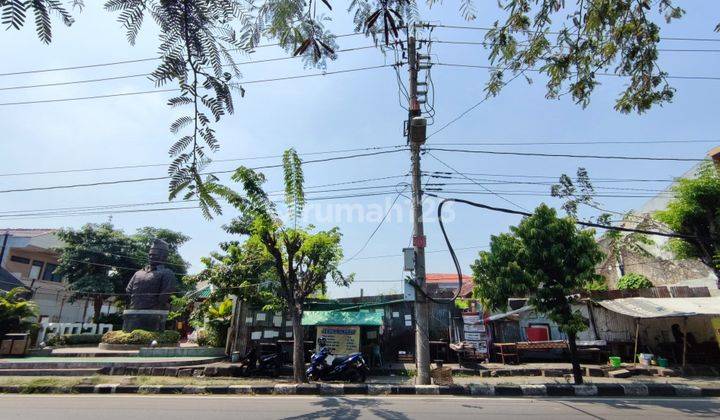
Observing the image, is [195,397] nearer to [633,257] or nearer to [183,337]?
[183,337]

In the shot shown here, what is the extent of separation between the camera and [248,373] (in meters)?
12.1

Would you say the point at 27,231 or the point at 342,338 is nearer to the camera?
the point at 342,338

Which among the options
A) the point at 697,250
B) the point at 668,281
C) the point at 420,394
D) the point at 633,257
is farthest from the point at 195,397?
the point at 633,257

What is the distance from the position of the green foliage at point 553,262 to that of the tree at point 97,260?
21376mm

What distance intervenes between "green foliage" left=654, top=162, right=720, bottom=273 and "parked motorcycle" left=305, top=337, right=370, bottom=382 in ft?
39.1

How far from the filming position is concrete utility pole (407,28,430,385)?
33.0ft

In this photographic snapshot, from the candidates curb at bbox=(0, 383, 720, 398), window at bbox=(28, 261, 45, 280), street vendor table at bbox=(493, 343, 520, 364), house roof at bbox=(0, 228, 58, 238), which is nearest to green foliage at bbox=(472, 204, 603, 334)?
curb at bbox=(0, 383, 720, 398)

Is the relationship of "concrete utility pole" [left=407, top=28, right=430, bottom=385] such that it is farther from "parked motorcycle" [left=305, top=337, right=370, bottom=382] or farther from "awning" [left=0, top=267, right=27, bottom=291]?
"awning" [left=0, top=267, right=27, bottom=291]

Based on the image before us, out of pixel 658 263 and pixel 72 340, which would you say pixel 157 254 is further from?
pixel 658 263

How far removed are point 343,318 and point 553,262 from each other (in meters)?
6.76

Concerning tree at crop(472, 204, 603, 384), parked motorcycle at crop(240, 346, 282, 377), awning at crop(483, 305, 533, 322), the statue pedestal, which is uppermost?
tree at crop(472, 204, 603, 384)

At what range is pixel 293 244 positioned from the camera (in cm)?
1154

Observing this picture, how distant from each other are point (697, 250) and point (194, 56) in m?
17.8

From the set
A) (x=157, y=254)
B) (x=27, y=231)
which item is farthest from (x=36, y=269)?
(x=157, y=254)
